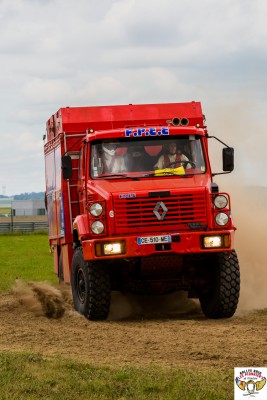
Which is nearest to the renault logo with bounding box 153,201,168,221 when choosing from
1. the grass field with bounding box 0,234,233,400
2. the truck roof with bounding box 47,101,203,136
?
the truck roof with bounding box 47,101,203,136

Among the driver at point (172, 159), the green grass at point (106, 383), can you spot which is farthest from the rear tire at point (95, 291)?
the green grass at point (106, 383)

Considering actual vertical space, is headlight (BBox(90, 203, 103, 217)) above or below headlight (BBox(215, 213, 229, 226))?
above

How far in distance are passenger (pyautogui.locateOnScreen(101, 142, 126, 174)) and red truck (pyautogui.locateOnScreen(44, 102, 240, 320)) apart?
15 mm

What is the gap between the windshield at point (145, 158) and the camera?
13984mm

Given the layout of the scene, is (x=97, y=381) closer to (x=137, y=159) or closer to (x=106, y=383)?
(x=106, y=383)

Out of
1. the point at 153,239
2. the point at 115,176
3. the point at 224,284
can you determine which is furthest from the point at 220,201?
the point at 115,176

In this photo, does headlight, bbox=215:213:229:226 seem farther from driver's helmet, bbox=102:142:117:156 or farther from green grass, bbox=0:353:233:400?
green grass, bbox=0:353:233:400

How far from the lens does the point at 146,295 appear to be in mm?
15688

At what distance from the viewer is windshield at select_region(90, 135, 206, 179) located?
14.0m

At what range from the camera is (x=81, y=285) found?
1434cm

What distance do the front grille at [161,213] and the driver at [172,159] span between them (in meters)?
0.87

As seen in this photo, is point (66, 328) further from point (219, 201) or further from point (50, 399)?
point (50, 399)

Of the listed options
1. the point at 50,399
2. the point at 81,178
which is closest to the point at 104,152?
the point at 81,178

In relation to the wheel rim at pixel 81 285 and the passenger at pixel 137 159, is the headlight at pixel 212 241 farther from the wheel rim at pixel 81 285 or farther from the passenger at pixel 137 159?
the wheel rim at pixel 81 285
